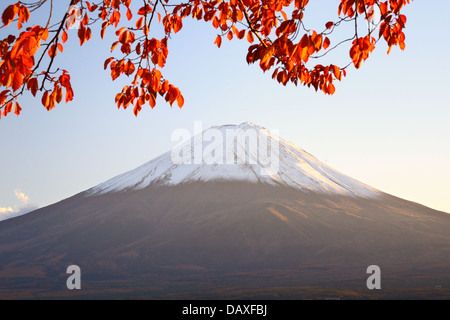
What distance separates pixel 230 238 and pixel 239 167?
50434 millimetres

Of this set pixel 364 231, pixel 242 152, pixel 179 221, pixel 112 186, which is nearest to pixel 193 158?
pixel 242 152

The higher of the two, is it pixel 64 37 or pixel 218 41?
pixel 218 41

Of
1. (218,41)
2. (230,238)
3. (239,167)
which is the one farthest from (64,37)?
(239,167)

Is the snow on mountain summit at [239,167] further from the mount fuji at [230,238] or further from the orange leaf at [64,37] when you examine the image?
the orange leaf at [64,37]

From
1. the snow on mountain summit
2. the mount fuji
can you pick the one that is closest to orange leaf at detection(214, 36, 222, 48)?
the mount fuji

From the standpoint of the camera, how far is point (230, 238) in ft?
403

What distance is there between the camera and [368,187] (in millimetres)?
174375

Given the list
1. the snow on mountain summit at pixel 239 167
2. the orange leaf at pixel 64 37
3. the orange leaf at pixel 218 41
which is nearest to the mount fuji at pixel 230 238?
the snow on mountain summit at pixel 239 167

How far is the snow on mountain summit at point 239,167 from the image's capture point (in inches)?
6363

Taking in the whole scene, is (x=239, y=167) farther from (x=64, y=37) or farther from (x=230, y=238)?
(x=64, y=37)

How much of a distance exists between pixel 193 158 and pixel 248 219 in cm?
5779

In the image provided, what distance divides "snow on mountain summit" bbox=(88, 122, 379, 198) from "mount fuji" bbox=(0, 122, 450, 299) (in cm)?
73

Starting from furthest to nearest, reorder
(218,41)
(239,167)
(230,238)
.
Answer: (239,167), (230,238), (218,41)

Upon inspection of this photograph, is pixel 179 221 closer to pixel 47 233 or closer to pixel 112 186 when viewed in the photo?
pixel 47 233
